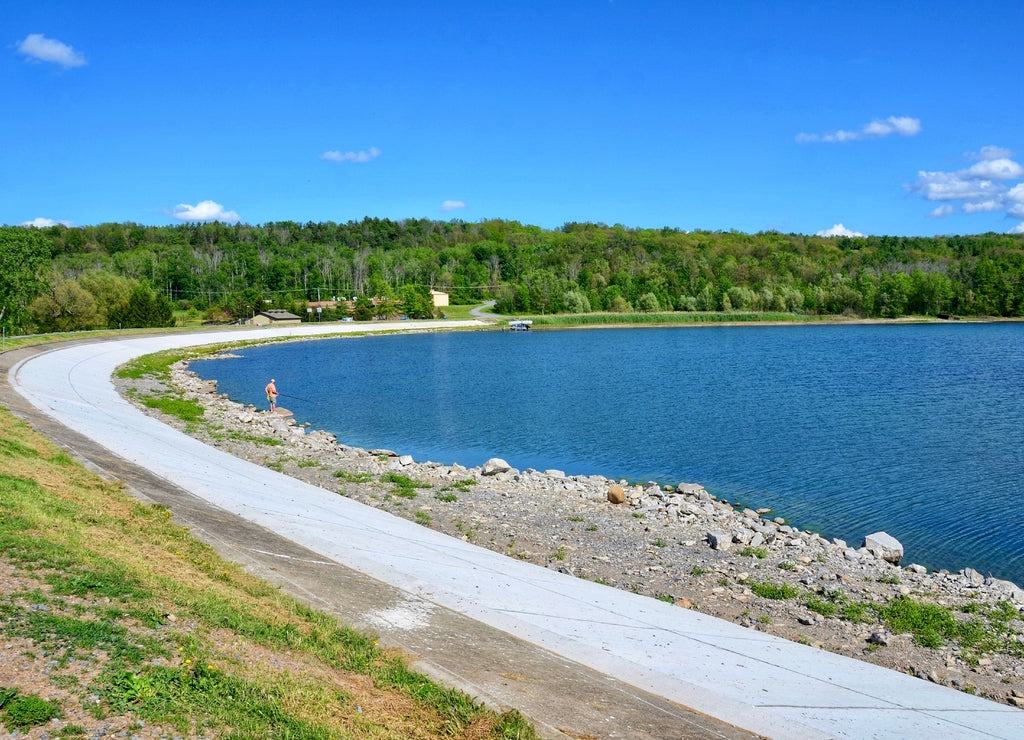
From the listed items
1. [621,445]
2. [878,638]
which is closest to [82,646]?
[878,638]

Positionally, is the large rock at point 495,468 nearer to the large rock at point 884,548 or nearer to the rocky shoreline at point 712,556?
the rocky shoreline at point 712,556

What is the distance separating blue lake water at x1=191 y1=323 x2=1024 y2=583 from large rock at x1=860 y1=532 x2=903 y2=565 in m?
0.85

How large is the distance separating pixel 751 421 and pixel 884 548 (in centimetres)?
1998

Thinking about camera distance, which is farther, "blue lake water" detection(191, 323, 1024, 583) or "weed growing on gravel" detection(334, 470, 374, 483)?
"weed growing on gravel" detection(334, 470, 374, 483)

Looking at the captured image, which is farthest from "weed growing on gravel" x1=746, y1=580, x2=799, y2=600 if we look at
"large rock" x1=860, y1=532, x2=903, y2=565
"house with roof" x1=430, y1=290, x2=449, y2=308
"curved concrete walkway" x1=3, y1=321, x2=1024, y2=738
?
"house with roof" x1=430, y1=290, x2=449, y2=308

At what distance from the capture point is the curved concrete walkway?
28.7 ft

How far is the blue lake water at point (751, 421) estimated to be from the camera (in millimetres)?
22422

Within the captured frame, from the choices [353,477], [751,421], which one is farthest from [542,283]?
[353,477]

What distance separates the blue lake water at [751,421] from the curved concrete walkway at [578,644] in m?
8.85

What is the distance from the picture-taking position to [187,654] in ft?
25.3

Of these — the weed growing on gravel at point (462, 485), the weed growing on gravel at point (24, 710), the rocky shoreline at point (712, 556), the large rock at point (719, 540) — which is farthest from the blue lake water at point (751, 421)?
the weed growing on gravel at point (24, 710)

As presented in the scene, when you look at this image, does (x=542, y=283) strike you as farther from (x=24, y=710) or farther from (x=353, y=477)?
(x=24, y=710)

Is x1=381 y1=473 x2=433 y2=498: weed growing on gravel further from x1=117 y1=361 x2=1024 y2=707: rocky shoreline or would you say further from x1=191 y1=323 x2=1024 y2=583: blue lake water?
x1=191 y1=323 x2=1024 y2=583: blue lake water

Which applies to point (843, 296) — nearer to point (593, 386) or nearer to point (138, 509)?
point (593, 386)
